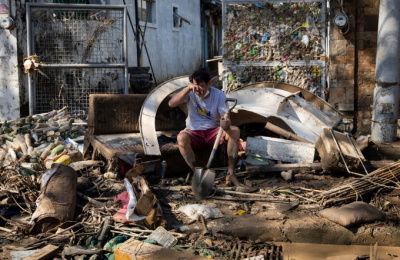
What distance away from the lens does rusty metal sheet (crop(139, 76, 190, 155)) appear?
6.12m

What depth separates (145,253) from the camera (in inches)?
150

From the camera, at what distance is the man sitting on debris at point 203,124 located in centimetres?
604

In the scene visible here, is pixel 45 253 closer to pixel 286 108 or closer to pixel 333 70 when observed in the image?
pixel 286 108

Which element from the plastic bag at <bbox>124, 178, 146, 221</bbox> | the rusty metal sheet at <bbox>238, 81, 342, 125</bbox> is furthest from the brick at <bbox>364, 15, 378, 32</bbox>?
the plastic bag at <bbox>124, 178, 146, 221</bbox>

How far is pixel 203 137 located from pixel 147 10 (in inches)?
439

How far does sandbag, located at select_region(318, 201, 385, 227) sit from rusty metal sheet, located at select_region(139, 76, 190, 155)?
2201mm

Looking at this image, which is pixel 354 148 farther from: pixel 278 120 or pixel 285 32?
pixel 285 32

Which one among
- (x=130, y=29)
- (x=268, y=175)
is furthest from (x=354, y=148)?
(x=130, y=29)

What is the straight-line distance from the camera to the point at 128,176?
5.24m

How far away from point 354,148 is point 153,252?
3.46m

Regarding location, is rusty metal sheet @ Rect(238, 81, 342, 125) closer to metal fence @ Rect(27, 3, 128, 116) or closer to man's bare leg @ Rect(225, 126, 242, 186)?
man's bare leg @ Rect(225, 126, 242, 186)

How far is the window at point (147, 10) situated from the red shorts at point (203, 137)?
1042 cm

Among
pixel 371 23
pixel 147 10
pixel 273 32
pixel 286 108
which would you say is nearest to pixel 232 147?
pixel 286 108

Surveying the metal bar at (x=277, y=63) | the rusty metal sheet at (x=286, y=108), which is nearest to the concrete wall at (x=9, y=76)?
the metal bar at (x=277, y=63)
